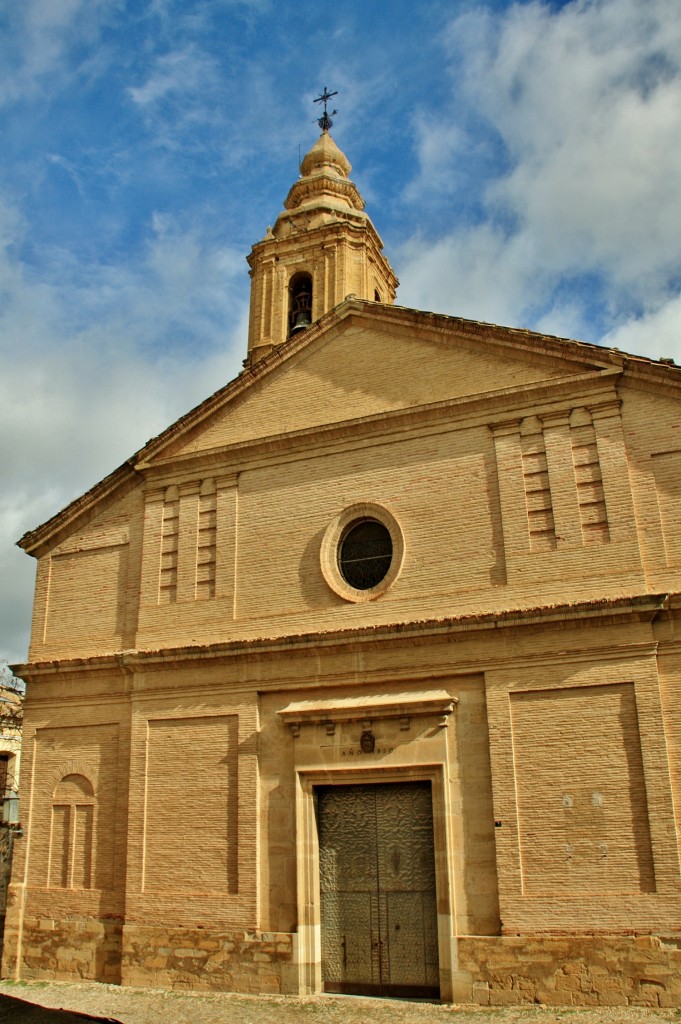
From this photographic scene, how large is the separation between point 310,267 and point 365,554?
10056mm

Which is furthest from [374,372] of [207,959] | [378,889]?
[207,959]

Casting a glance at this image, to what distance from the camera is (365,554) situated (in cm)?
1486

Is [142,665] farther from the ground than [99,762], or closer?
farther from the ground

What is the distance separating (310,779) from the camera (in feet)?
45.8

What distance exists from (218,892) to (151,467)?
281 inches

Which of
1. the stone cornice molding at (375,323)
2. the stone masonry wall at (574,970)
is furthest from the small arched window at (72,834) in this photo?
the stone masonry wall at (574,970)

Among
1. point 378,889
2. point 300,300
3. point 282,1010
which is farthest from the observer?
point 300,300

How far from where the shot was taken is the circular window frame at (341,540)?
14.4 meters

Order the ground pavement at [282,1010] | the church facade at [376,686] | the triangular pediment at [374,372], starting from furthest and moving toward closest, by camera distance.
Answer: the triangular pediment at [374,372], the church facade at [376,686], the ground pavement at [282,1010]

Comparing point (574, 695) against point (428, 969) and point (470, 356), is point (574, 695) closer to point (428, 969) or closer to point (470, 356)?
point (428, 969)

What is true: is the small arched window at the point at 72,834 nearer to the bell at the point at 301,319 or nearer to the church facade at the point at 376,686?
the church facade at the point at 376,686

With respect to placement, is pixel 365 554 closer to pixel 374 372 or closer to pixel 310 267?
pixel 374 372

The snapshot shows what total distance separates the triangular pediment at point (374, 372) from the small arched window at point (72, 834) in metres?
5.82

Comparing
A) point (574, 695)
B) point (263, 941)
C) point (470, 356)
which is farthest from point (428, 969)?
point (470, 356)
